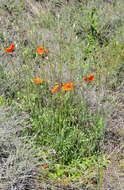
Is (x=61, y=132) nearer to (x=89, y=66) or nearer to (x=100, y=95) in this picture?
(x=100, y=95)

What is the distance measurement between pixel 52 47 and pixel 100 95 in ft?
3.74

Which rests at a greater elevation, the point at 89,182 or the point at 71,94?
the point at 71,94

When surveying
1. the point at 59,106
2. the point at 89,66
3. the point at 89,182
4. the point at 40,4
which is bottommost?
the point at 89,182

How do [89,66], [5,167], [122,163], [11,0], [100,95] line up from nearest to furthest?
1. [5,167]
2. [122,163]
3. [100,95]
4. [89,66]
5. [11,0]

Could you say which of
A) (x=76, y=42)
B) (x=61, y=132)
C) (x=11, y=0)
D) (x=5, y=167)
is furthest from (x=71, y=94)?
(x=11, y=0)

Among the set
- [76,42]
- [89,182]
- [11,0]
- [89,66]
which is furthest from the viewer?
[11,0]

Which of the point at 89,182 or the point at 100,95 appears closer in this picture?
the point at 89,182

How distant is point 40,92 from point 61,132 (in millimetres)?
510

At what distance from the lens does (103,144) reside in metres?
2.98

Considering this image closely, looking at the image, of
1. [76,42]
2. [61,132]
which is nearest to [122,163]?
[61,132]

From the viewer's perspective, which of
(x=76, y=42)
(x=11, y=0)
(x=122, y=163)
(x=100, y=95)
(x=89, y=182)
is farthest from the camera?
(x=11, y=0)

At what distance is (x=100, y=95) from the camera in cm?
313

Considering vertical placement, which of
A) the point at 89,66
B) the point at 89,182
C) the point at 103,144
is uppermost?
the point at 89,66

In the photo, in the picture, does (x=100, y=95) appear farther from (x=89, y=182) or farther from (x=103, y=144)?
(x=89, y=182)
